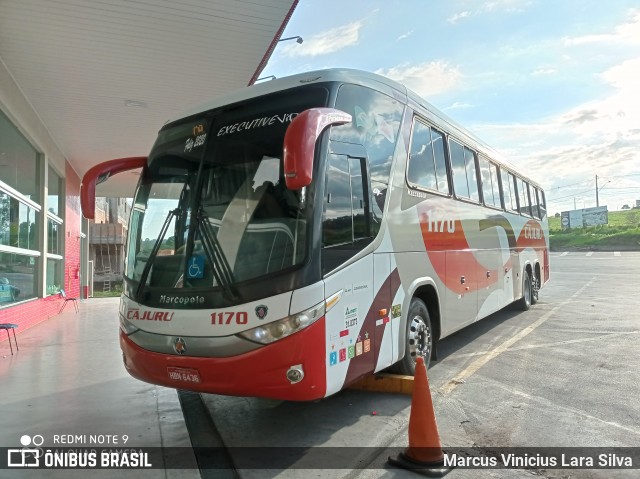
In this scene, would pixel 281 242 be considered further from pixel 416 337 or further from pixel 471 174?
pixel 471 174

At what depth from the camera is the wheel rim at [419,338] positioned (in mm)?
5590

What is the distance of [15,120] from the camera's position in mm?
10055

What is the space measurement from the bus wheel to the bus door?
99 cm

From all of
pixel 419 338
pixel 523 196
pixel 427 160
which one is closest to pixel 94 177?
pixel 427 160

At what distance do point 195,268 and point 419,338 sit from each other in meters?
2.90

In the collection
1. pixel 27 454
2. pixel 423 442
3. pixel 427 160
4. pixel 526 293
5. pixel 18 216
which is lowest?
pixel 27 454

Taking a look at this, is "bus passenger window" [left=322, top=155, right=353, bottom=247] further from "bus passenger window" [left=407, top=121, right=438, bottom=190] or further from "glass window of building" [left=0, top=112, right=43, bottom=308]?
"glass window of building" [left=0, top=112, right=43, bottom=308]

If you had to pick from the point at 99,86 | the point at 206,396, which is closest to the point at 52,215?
the point at 99,86

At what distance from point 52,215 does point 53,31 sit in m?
8.12

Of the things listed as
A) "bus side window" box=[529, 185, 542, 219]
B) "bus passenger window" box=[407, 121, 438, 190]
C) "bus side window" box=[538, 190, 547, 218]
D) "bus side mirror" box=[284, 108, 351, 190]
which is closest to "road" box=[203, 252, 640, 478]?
"bus side mirror" box=[284, 108, 351, 190]

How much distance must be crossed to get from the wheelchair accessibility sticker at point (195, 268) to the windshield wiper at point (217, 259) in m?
0.10

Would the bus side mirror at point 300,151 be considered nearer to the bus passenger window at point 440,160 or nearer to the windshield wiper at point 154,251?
the windshield wiper at point 154,251

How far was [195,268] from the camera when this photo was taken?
4.19m

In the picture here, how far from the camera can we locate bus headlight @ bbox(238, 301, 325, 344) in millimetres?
3770
